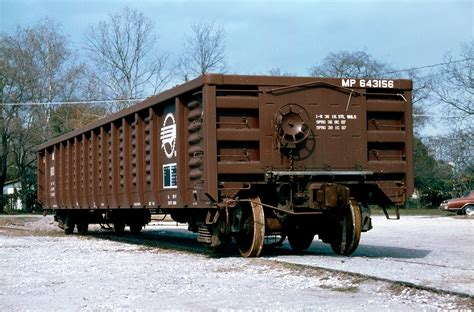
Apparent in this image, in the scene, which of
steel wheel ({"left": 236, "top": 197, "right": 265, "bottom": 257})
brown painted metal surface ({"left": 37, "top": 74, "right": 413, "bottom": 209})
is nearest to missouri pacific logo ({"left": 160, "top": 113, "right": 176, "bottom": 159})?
brown painted metal surface ({"left": 37, "top": 74, "right": 413, "bottom": 209})

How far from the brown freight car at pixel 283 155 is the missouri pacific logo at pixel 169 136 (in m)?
0.02

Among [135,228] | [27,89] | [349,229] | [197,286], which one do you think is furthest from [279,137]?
[27,89]

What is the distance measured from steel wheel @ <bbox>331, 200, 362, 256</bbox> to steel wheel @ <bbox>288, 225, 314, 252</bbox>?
1.01 meters

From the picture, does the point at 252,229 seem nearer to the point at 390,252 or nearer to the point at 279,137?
the point at 279,137

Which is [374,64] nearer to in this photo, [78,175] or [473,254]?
[78,175]

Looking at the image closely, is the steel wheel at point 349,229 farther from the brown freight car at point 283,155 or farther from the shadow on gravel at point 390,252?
the shadow on gravel at point 390,252

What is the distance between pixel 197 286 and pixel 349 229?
4.30 metres

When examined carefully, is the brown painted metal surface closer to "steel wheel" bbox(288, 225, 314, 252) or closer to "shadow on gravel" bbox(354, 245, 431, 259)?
"shadow on gravel" bbox(354, 245, 431, 259)

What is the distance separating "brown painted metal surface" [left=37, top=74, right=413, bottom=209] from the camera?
12.7 metres

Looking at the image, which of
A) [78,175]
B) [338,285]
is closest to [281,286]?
[338,285]

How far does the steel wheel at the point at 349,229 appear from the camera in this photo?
510 inches

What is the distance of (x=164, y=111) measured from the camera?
14781 millimetres

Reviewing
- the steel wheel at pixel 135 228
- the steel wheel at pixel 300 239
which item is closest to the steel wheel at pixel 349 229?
the steel wheel at pixel 300 239

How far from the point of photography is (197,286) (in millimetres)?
9750
